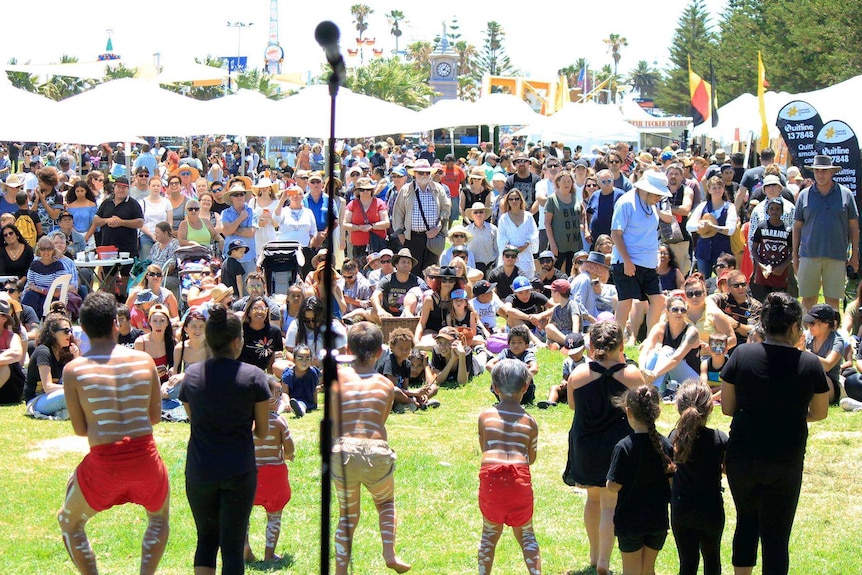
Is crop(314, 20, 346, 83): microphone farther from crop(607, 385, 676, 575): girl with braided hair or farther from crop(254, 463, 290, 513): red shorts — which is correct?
crop(254, 463, 290, 513): red shorts

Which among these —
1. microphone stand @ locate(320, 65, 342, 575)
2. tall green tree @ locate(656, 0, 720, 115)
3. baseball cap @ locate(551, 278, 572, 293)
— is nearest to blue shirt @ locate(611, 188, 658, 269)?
baseball cap @ locate(551, 278, 572, 293)

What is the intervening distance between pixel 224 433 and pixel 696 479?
212cm

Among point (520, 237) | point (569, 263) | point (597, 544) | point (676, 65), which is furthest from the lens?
point (676, 65)

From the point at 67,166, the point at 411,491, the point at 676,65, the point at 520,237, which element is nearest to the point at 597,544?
the point at 411,491

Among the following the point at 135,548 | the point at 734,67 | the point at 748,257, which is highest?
the point at 734,67

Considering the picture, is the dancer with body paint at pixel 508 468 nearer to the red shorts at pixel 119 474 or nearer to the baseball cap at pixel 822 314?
the red shorts at pixel 119 474

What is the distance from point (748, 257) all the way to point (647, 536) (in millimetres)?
7877

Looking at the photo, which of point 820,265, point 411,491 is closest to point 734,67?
point 820,265

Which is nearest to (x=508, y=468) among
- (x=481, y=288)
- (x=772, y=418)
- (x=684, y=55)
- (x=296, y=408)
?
(x=772, y=418)

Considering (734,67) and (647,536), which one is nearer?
(647,536)

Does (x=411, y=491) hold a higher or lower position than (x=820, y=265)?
lower

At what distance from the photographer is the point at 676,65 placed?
246 feet

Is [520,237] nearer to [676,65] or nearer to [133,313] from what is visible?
[133,313]

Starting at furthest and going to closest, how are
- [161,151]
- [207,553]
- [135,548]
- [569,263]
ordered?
1. [161,151]
2. [569,263]
3. [135,548]
4. [207,553]
